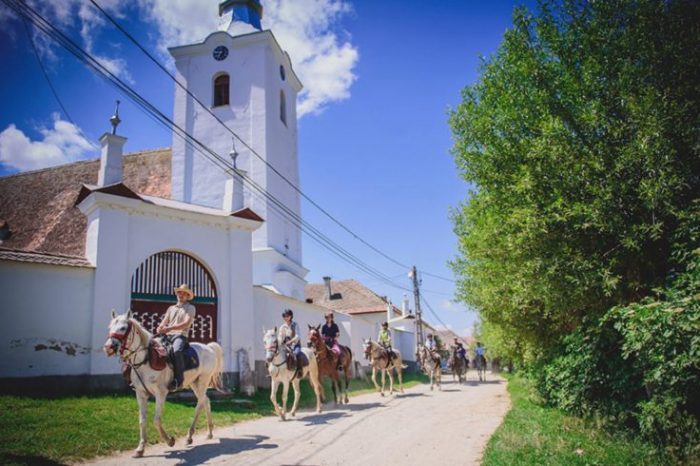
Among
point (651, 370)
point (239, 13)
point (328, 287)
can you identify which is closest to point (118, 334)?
point (651, 370)

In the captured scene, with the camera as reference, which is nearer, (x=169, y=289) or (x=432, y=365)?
(x=169, y=289)

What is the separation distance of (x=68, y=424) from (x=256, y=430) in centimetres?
358

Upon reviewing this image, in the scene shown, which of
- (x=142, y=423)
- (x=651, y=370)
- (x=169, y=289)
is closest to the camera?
(x=651, y=370)

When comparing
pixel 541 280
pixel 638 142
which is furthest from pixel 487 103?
pixel 541 280

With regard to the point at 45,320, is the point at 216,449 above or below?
below

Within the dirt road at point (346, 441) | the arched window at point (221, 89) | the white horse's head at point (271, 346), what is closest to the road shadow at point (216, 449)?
the dirt road at point (346, 441)

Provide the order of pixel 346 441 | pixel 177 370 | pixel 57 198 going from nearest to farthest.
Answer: pixel 177 370 → pixel 346 441 → pixel 57 198

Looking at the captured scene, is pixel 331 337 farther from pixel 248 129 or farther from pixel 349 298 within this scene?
pixel 349 298

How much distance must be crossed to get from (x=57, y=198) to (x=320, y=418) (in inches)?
662

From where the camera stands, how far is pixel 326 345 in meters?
14.1

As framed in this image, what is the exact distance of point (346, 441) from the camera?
26.9 feet

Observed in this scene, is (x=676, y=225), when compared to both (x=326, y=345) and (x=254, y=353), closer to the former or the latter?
(x=326, y=345)

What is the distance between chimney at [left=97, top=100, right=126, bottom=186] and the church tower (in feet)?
30.6

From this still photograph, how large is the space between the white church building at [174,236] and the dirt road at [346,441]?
5040 millimetres
